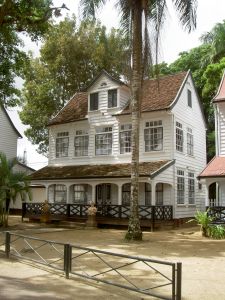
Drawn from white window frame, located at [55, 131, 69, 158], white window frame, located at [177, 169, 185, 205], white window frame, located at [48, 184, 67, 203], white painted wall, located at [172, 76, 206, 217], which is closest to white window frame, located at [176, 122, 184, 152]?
white painted wall, located at [172, 76, 206, 217]

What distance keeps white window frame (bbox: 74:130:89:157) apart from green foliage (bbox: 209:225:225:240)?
11.8 meters

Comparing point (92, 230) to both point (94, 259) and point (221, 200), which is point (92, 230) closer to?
point (221, 200)

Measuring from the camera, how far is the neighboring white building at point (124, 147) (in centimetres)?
2434

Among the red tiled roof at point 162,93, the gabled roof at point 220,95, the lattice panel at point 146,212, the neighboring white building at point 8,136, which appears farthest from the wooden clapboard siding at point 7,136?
the gabled roof at point 220,95

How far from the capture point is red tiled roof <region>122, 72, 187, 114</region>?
24.6 m

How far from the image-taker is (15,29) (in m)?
19.0

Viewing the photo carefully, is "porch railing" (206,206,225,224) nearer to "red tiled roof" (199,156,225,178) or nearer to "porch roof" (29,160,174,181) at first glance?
"red tiled roof" (199,156,225,178)

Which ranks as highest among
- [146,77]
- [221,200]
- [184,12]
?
[184,12]

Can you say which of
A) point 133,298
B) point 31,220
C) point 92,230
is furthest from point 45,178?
point 133,298

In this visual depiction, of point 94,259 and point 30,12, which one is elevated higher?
point 30,12

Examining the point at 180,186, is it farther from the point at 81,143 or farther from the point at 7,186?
the point at 7,186

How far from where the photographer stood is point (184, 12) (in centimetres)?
1736

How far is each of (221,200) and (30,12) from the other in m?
12.7

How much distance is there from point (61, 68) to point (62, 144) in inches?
376
